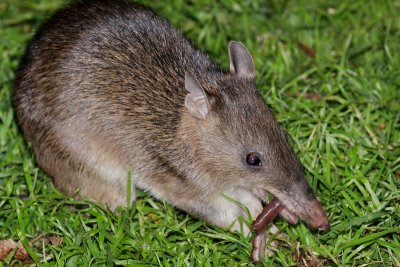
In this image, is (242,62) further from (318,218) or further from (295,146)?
(318,218)

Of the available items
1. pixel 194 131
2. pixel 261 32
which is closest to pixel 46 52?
pixel 194 131

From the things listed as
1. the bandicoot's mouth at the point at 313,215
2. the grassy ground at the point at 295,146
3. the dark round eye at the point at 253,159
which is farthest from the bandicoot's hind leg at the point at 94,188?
the bandicoot's mouth at the point at 313,215

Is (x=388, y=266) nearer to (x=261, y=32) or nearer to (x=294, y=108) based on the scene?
(x=294, y=108)

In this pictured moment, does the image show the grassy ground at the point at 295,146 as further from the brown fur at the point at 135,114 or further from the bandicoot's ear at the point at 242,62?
the bandicoot's ear at the point at 242,62

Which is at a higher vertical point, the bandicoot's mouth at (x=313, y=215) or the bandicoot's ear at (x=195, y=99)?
the bandicoot's ear at (x=195, y=99)

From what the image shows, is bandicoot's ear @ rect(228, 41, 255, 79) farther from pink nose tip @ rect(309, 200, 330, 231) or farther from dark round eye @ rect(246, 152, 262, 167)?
pink nose tip @ rect(309, 200, 330, 231)

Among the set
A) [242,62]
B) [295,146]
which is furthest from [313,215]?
[242,62]
